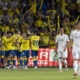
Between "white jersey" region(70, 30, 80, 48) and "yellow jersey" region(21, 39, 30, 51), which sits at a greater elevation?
"white jersey" region(70, 30, 80, 48)

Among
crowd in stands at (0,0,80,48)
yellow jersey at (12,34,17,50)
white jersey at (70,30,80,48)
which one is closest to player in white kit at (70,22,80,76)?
white jersey at (70,30,80,48)

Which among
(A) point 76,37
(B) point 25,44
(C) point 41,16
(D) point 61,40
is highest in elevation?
(C) point 41,16

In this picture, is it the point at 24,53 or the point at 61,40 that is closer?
the point at 61,40

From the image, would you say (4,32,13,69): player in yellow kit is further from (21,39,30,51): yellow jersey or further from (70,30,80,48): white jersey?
(70,30,80,48): white jersey

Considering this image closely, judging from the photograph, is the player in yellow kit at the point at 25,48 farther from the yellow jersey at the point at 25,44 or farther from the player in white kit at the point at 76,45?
the player in white kit at the point at 76,45

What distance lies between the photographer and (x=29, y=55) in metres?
20.6

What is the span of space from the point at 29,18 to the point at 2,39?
407cm

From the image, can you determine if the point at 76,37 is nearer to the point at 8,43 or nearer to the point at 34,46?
the point at 34,46

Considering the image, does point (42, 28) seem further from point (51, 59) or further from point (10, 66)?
point (10, 66)

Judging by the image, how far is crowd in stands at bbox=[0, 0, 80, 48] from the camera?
23516 millimetres

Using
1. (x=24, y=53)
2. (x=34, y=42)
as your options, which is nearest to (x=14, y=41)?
(x=24, y=53)

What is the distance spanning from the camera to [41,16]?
2452 centimetres
